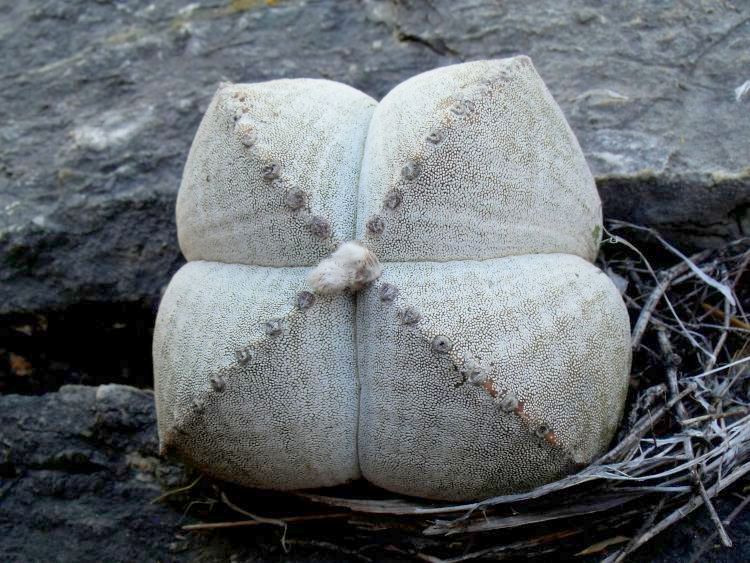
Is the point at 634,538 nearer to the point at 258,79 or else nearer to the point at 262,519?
the point at 262,519

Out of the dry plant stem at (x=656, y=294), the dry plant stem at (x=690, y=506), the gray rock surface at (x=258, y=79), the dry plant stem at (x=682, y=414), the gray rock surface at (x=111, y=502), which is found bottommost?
the gray rock surface at (x=111, y=502)

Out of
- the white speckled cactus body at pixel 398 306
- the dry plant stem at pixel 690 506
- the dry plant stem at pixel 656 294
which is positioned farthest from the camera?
the dry plant stem at pixel 656 294

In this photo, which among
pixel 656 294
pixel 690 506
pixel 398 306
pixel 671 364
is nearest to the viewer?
pixel 398 306

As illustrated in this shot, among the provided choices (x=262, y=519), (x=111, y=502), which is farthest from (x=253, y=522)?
(x=111, y=502)

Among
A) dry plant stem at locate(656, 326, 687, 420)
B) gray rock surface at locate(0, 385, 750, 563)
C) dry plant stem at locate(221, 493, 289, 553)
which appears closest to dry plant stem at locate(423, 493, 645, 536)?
gray rock surface at locate(0, 385, 750, 563)

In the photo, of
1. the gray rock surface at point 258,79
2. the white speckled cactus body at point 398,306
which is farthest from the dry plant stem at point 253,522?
the gray rock surface at point 258,79

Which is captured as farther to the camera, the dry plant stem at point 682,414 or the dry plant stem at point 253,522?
the dry plant stem at point 253,522

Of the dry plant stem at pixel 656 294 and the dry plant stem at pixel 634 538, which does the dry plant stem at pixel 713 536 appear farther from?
the dry plant stem at pixel 656 294

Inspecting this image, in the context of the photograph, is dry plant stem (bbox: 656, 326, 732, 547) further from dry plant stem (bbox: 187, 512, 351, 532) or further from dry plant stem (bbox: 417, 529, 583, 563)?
dry plant stem (bbox: 187, 512, 351, 532)
